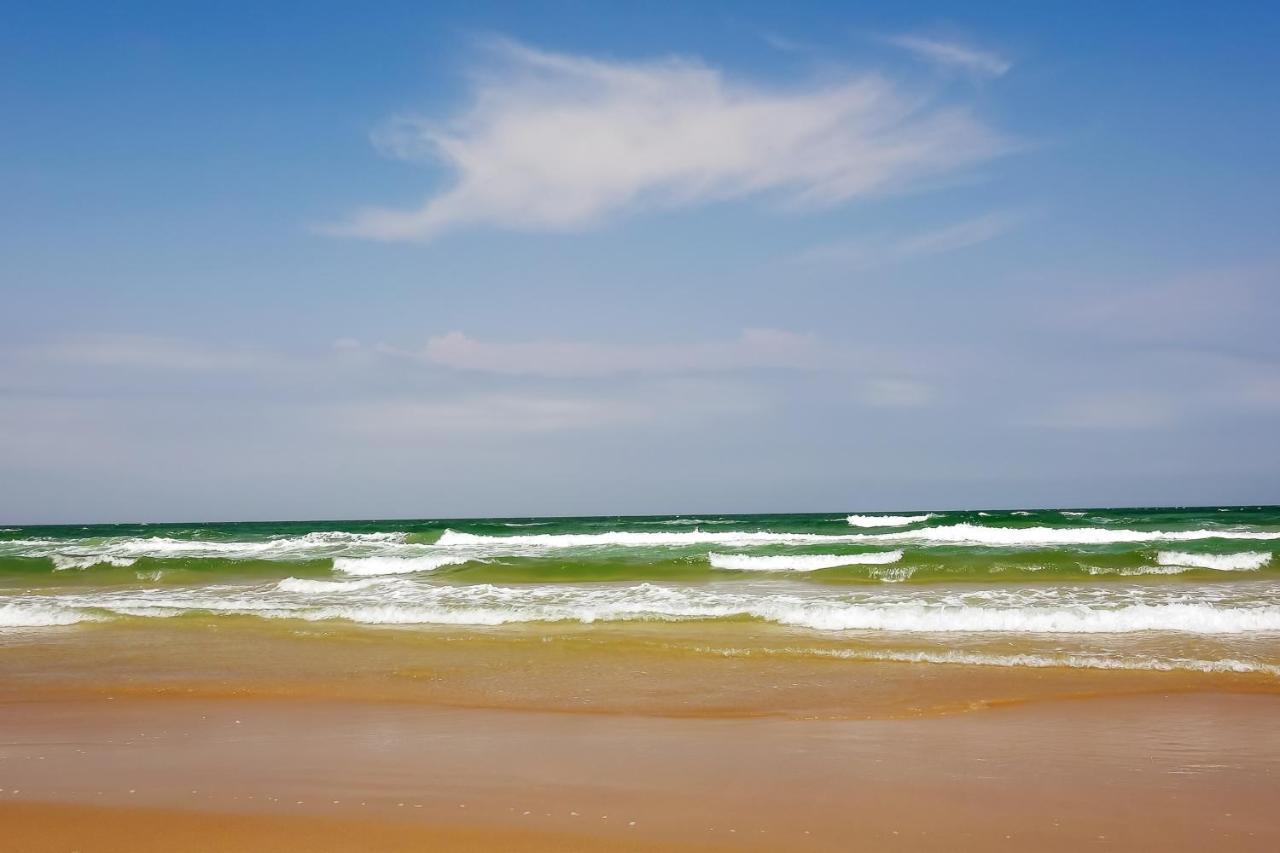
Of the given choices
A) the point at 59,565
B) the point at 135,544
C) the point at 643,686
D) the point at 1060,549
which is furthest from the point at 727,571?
the point at 135,544

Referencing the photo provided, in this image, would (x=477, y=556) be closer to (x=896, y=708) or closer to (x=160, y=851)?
(x=896, y=708)

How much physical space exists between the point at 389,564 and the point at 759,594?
489 inches

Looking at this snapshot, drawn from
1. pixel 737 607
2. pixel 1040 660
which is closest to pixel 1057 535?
→ pixel 737 607

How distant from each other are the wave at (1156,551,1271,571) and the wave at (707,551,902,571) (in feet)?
21.0

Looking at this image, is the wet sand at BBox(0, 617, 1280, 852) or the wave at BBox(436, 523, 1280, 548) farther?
the wave at BBox(436, 523, 1280, 548)

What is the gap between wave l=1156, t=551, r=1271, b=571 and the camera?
2038 cm

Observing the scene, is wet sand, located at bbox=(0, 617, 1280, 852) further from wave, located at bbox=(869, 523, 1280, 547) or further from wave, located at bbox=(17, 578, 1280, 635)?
wave, located at bbox=(869, 523, 1280, 547)

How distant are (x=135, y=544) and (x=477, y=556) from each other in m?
17.2

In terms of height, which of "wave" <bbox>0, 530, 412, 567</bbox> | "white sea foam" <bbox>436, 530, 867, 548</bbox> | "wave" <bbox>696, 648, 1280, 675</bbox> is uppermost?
"wave" <bbox>0, 530, 412, 567</bbox>


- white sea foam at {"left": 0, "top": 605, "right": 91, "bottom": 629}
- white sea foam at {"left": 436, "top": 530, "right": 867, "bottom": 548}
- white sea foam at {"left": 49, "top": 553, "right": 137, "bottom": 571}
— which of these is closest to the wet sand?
white sea foam at {"left": 0, "top": 605, "right": 91, "bottom": 629}

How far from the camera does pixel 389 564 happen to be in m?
24.7

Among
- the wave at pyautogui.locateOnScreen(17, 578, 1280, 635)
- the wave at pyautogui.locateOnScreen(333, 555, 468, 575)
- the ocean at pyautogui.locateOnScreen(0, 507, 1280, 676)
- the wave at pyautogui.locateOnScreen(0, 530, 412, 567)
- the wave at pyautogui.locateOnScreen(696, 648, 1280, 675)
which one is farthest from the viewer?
the wave at pyautogui.locateOnScreen(0, 530, 412, 567)

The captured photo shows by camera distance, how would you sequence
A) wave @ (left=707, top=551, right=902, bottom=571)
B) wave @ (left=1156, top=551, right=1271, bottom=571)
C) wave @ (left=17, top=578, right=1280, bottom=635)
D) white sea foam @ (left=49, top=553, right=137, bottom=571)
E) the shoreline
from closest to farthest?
the shoreline, wave @ (left=17, top=578, right=1280, bottom=635), wave @ (left=1156, top=551, right=1271, bottom=571), wave @ (left=707, top=551, right=902, bottom=571), white sea foam @ (left=49, top=553, right=137, bottom=571)

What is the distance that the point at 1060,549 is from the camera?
956 inches
